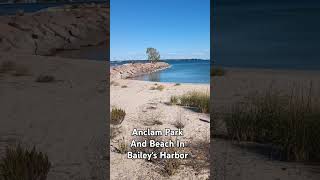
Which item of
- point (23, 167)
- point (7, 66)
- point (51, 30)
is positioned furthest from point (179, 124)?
point (51, 30)

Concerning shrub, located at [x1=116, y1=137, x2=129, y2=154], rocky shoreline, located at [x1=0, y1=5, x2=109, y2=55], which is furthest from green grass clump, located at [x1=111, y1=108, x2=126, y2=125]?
rocky shoreline, located at [x1=0, y1=5, x2=109, y2=55]

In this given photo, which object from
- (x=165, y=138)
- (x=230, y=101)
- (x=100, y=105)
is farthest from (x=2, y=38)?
(x=165, y=138)

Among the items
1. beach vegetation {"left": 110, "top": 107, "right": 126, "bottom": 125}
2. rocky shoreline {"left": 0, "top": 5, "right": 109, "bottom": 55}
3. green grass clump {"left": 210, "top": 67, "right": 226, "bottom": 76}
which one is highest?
rocky shoreline {"left": 0, "top": 5, "right": 109, "bottom": 55}

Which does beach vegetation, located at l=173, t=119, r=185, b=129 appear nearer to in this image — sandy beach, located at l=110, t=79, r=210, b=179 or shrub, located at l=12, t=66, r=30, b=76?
sandy beach, located at l=110, t=79, r=210, b=179

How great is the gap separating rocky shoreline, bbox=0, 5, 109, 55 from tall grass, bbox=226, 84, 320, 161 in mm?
13597

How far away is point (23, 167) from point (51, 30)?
16.8 metres

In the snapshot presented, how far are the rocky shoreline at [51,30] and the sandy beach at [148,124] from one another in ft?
Answer: 20.2

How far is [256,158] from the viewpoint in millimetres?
6305

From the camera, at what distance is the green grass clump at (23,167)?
195 inches

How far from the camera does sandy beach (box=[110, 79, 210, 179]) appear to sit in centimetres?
592

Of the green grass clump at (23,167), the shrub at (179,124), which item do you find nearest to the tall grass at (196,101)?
the shrub at (179,124)

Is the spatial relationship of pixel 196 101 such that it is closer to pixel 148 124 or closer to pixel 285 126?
pixel 148 124

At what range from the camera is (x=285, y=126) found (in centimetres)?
622

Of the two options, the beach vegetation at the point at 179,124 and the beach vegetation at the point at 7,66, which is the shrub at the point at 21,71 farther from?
the beach vegetation at the point at 179,124
